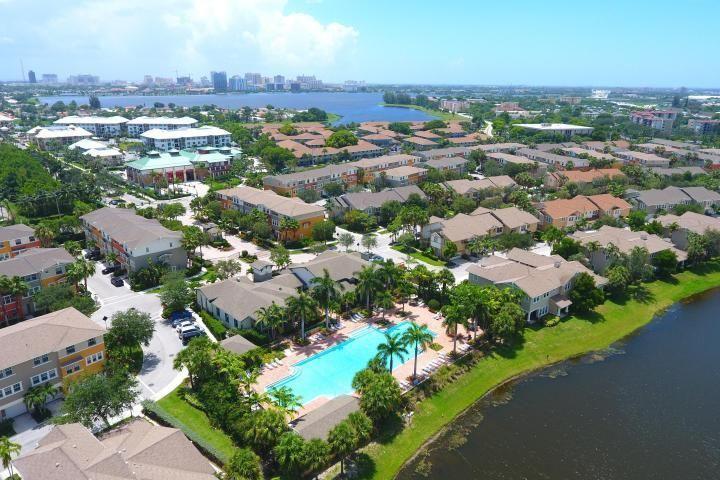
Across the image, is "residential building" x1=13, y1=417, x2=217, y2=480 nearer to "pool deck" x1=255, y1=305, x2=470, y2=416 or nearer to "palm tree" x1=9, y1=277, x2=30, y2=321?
"pool deck" x1=255, y1=305, x2=470, y2=416

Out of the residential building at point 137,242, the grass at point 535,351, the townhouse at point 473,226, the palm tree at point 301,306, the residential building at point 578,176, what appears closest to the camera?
the grass at point 535,351

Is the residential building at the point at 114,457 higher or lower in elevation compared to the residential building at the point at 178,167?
lower

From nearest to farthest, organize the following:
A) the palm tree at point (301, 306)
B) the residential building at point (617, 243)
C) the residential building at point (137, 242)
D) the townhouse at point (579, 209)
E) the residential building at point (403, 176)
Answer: the palm tree at point (301, 306) < the residential building at point (137, 242) < the residential building at point (617, 243) < the townhouse at point (579, 209) < the residential building at point (403, 176)

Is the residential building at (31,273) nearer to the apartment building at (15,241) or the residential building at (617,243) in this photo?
the apartment building at (15,241)

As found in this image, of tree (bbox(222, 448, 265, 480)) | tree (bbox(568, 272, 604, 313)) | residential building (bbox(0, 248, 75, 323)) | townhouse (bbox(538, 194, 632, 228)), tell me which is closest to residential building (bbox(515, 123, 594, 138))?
townhouse (bbox(538, 194, 632, 228))

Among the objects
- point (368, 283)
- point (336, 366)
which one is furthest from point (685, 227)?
point (336, 366)

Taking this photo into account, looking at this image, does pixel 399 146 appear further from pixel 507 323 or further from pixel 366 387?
pixel 366 387

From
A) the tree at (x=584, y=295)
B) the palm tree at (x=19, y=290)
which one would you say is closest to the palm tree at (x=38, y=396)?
the palm tree at (x=19, y=290)

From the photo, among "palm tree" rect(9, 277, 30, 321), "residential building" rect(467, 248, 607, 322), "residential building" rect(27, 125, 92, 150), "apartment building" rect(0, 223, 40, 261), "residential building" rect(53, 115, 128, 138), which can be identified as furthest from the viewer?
"residential building" rect(53, 115, 128, 138)
